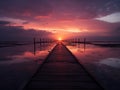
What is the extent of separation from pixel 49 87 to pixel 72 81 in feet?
4.26

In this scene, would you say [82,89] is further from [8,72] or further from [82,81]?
[8,72]

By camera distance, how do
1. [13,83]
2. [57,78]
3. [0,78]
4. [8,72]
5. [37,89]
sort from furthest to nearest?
[8,72] < [0,78] < [13,83] < [57,78] < [37,89]

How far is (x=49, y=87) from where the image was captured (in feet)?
23.9

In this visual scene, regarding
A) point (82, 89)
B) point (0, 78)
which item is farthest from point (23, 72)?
point (82, 89)

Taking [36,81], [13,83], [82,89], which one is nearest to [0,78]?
[13,83]

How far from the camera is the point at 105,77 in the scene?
11.7 metres

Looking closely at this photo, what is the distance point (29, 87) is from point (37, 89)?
0.39 m

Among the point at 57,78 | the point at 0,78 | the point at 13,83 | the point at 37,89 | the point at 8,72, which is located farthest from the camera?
the point at 8,72

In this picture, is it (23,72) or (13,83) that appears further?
(23,72)

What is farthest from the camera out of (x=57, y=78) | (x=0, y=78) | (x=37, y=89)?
(x=0, y=78)

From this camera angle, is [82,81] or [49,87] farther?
[82,81]

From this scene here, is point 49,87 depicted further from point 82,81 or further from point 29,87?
point 82,81

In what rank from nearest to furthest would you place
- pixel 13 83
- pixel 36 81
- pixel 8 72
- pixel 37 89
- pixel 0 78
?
pixel 37 89, pixel 36 81, pixel 13 83, pixel 0 78, pixel 8 72

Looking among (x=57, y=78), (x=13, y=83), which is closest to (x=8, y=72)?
(x=13, y=83)
